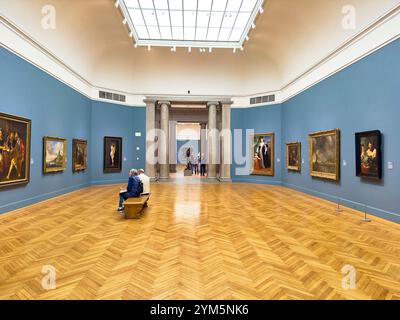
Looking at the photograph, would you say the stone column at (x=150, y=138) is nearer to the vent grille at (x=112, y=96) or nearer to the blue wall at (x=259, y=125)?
the vent grille at (x=112, y=96)

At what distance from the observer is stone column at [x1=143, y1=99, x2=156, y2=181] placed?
596 inches

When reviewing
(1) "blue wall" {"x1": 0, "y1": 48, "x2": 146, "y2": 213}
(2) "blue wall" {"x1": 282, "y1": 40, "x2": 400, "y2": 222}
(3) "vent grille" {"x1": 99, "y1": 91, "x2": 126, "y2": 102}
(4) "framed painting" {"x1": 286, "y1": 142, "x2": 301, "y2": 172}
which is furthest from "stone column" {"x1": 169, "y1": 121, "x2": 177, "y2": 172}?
(2) "blue wall" {"x1": 282, "y1": 40, "x2": 400, "y2": 222}

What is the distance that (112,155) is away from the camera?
13.8m

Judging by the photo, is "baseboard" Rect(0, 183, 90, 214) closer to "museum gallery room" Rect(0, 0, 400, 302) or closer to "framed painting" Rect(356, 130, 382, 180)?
"museum gallery room" Rect(0, 0, 400, 302)

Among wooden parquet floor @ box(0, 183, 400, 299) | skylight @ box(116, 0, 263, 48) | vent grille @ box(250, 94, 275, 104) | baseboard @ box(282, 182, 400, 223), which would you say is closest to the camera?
wooden parquet floor @ box(0, 183, 400, 299)

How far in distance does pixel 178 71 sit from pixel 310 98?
29.2ft

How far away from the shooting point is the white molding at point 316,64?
20.4ft

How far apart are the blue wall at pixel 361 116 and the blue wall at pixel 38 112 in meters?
11.4

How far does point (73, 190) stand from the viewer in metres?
11.1

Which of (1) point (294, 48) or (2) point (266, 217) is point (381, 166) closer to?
(2) point (266, 217)

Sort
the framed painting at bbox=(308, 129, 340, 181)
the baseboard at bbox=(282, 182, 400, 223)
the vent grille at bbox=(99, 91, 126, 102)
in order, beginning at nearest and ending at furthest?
the baseboard at bbox=(282, 182, 400, 223)
the framed painting at bbox=(308, 129, 340, 181)
the vent grille at bbox=(99, 91, 126, 102)

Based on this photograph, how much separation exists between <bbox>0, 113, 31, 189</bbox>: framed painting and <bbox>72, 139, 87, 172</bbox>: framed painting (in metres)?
3.41

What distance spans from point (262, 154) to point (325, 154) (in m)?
5.44

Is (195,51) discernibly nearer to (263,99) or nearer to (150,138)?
(263,99)
